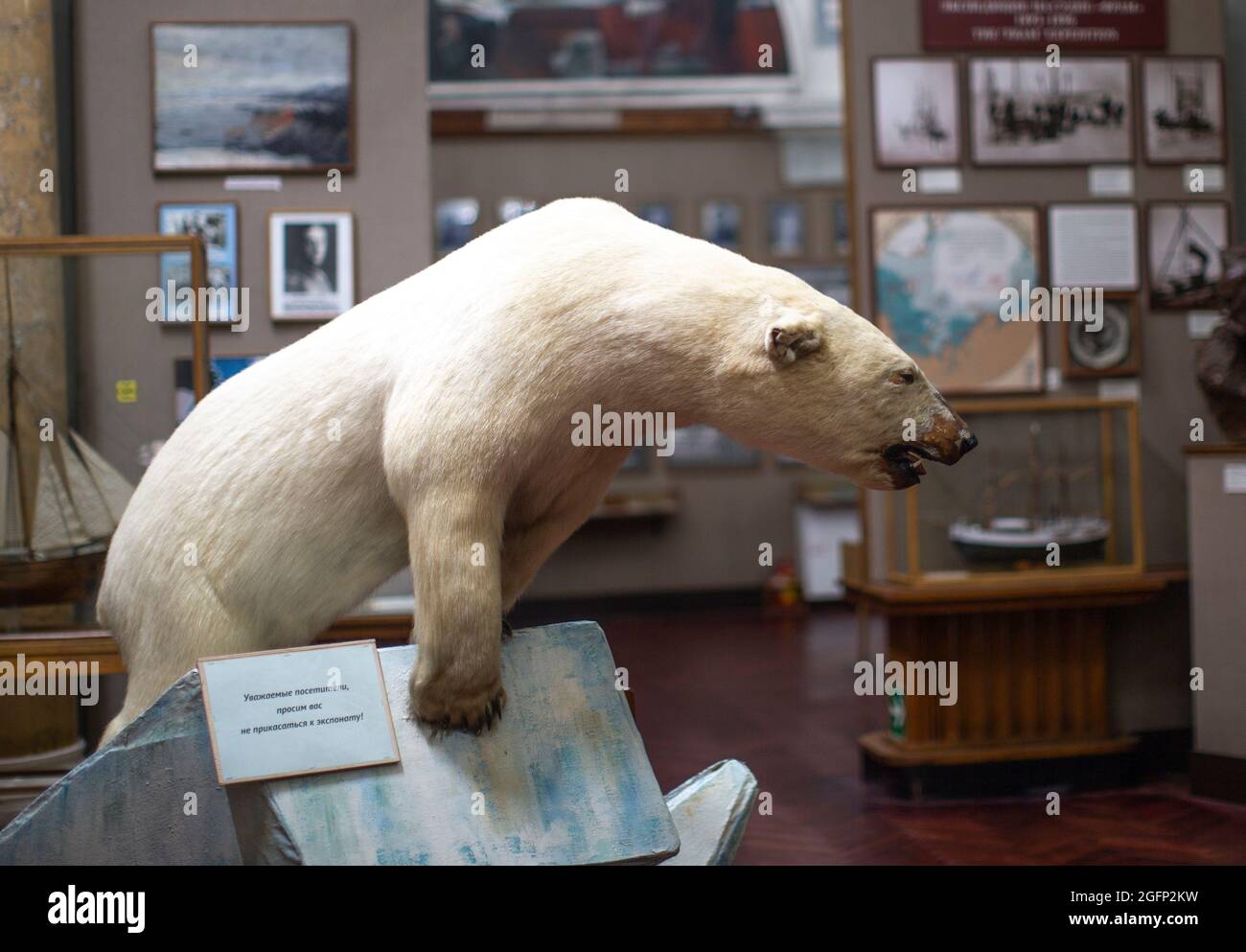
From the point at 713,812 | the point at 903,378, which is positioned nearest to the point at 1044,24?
the point at 903,378

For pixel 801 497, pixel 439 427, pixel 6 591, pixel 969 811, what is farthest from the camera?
pixel 801 497

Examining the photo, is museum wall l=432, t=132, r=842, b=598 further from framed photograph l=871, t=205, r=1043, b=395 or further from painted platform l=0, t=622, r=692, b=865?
painted platform l=0, t=622, r=692, b=865

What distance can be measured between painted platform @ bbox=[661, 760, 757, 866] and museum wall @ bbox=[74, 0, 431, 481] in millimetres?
2280

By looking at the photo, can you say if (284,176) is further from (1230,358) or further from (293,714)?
(1230,358)

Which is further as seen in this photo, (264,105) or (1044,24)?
(1044,24)

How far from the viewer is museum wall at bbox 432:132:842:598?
843cm

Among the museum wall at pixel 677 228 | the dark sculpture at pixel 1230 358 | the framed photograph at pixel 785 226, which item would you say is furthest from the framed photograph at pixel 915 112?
the framed photograph at pixel 785 226


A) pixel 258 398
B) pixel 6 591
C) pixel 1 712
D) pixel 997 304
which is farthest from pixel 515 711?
pixel 997 304

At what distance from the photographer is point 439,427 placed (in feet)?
4.87

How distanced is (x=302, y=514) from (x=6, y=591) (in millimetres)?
1030

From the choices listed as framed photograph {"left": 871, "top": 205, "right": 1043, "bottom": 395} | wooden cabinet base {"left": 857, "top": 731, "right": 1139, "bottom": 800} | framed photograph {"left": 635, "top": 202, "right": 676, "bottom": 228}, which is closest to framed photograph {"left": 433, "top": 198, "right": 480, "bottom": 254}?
framed photograph {"left": 635, "top": 202, "right": 676, "bottom": 228}

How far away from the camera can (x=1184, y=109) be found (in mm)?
4344

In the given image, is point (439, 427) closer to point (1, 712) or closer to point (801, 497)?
point (1, 712)

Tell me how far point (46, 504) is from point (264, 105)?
1.86 meters
